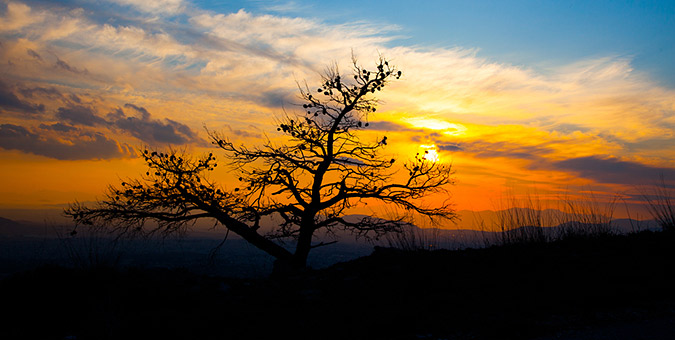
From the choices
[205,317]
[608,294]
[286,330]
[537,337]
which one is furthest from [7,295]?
[608,294]

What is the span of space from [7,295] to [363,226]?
9553mm

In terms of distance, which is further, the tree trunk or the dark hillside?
the tree trunk

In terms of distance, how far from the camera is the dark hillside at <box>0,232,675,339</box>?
19.5 ft

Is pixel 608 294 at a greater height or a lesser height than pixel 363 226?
lesser

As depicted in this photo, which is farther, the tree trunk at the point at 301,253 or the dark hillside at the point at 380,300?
the tree trunk at the point at 301,253

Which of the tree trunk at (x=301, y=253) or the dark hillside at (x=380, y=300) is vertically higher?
the tree trunk at (x=301, y=253)

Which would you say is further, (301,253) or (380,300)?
(301,253)

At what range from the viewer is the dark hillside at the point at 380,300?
5.93 meters

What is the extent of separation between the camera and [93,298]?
283 inches

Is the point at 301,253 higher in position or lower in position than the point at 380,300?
higher

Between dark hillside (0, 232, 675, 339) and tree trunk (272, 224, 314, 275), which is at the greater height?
tree trunk (272, 224, 314, 275)

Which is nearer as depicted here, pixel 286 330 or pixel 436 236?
pixel 286 330

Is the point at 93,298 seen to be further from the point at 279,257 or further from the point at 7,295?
the point at 279,257

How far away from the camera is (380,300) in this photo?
7109 millimetres
